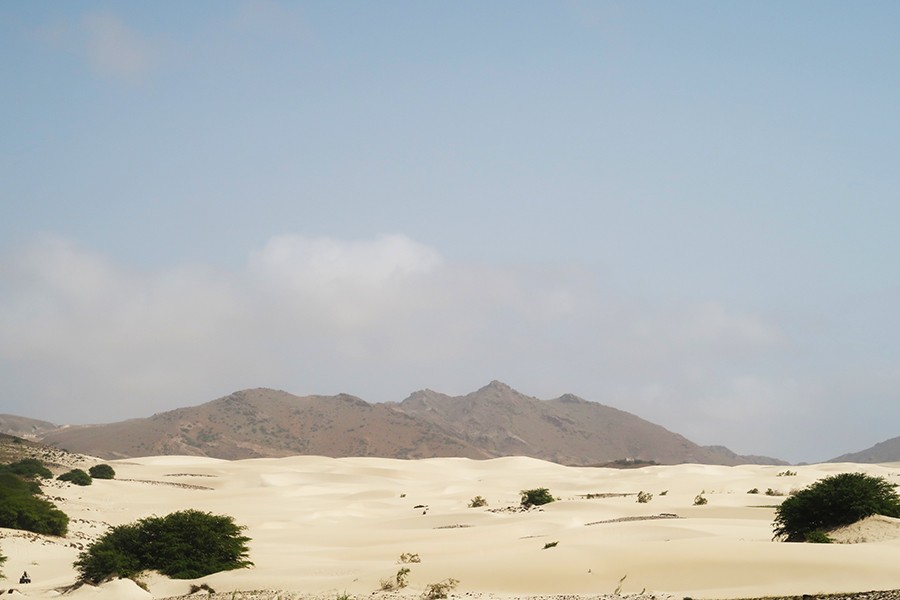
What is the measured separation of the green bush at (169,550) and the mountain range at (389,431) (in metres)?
76.5

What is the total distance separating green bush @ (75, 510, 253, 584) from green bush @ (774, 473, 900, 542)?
12284 mm

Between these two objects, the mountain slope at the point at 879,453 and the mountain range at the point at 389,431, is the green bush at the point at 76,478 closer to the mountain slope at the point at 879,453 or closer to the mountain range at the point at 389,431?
the mountain range at the point at 389,431

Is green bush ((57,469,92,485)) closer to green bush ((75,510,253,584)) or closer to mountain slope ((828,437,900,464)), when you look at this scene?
green bush ((75,510,253,584))

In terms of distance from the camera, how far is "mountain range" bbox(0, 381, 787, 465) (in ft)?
379

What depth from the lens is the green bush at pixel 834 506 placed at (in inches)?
→ 784

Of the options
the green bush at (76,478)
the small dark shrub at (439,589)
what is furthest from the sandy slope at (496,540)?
the green bush at (76,478)

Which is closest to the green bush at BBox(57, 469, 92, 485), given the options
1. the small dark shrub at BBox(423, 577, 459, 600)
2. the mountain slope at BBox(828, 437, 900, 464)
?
the small dark shrub at BBox(423, 577, 459, 600)

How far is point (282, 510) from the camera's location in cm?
4250

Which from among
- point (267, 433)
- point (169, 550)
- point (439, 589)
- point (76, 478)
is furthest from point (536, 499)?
point (267, 433)

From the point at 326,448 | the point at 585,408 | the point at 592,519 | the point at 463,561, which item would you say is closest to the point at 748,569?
the point at 463,561

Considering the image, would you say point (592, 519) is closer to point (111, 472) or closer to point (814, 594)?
point (814, 594)

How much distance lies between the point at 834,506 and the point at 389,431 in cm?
10509

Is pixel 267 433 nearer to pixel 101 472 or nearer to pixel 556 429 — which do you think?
pixel 556 429

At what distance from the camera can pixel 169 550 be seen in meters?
20.6
